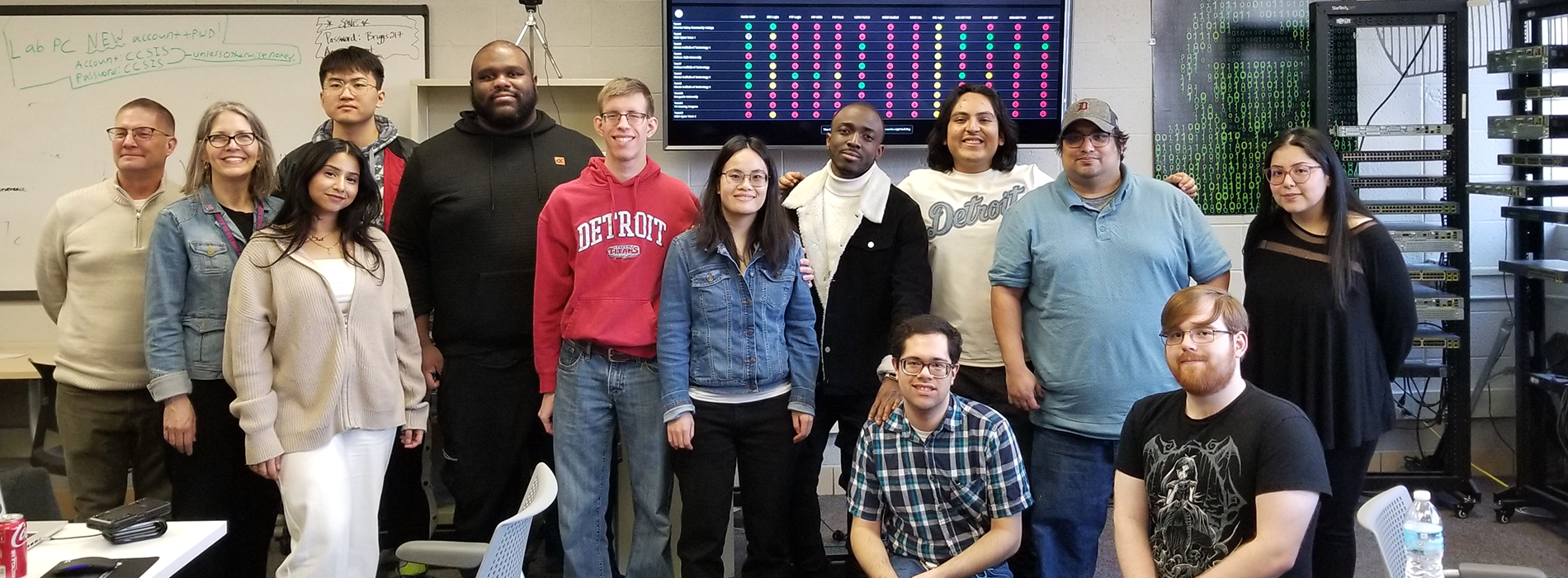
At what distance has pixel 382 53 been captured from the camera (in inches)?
158

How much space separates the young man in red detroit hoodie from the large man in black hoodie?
16 centimetres

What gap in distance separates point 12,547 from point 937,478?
1.60 m

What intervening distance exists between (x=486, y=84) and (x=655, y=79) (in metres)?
1.13

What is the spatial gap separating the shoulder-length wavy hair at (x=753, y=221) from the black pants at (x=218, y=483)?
116 cm

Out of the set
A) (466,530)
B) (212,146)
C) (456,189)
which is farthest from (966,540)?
(212,146)

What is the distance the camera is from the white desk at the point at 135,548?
6.25 feet

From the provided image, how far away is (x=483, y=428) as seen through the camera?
296 centimetres

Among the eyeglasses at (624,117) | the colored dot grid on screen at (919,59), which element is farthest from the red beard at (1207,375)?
the colored dot grid on screen at (919,59)

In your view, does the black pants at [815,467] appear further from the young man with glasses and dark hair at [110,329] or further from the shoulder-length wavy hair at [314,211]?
the young man with glasses and dark hair at [110,329]

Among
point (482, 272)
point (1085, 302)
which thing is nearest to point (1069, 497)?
point (1085, 302)

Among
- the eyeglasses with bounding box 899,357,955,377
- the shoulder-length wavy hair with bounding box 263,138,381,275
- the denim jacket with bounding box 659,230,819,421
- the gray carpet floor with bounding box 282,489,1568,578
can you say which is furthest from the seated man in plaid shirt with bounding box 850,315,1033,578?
the shoulder-length wavy hair with bounding box 263,138,381,275

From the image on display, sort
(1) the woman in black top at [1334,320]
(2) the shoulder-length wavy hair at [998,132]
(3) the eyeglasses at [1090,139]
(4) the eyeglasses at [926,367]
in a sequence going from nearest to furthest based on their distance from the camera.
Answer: (4) the eyeglasses at [926,367], (1) the woman in black top at [1334,320], (3) the eyeglasses at [1090,139], (2) the shoulder-length wavy hair at [998,132]

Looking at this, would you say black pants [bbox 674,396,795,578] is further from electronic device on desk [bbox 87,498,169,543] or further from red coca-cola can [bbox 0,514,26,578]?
red coca-cola can [bbox 0,514,26,578]

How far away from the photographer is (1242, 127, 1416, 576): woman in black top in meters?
2.59
